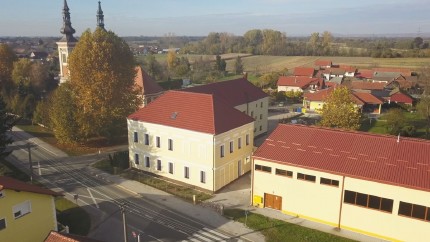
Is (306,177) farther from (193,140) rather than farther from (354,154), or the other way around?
(193,140)

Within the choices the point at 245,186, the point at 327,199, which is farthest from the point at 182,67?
the point at 327,199

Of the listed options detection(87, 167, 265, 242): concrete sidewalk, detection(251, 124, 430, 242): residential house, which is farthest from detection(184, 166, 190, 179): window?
detection(251, 124, 430, 242): residential house

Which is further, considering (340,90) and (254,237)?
(340,90)

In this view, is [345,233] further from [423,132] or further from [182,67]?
[182,67]

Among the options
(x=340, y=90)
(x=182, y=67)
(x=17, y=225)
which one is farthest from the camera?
(x=182, y=67)

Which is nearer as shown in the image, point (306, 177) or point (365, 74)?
point (306, 177)

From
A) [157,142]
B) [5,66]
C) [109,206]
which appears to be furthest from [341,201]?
[5,66]
